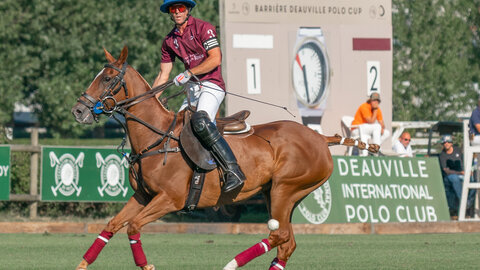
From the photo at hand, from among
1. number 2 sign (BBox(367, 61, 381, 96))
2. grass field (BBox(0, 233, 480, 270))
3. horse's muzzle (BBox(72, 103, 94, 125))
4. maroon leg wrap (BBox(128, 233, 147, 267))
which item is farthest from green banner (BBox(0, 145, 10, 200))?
Result: maroon leg wrap (BBox(128, 233, 147, 267))

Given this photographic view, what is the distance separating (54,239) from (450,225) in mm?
5283

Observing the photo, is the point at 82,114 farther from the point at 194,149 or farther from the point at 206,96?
the point at 206,96

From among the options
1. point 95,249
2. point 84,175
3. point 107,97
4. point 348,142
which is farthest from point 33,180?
point 95,249

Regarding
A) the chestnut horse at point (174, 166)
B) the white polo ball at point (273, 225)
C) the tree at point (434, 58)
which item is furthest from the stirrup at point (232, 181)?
the tree at point (434, 58)

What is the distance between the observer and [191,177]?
8.70 meters

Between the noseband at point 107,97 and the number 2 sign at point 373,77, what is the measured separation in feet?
28.8

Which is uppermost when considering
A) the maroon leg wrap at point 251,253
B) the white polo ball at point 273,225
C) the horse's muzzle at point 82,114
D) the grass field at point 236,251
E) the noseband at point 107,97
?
the noseband at point 107,97

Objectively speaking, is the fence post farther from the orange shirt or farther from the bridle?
the bridle

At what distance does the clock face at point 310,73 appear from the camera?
53.0 feet

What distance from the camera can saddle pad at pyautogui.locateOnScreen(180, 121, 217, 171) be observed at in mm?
8625

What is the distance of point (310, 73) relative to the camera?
1630cm

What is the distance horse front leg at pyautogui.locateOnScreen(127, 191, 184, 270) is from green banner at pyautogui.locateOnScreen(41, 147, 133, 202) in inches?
268

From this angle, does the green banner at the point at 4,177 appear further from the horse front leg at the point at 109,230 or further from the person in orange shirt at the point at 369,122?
the horse front leg at the point at 109,230

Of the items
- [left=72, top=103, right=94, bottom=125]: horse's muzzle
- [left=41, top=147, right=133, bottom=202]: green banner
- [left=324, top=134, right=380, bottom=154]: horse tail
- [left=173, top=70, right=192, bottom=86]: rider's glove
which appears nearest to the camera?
[left=72, top=103, right=94, bottom=125]: horse's muzzle
